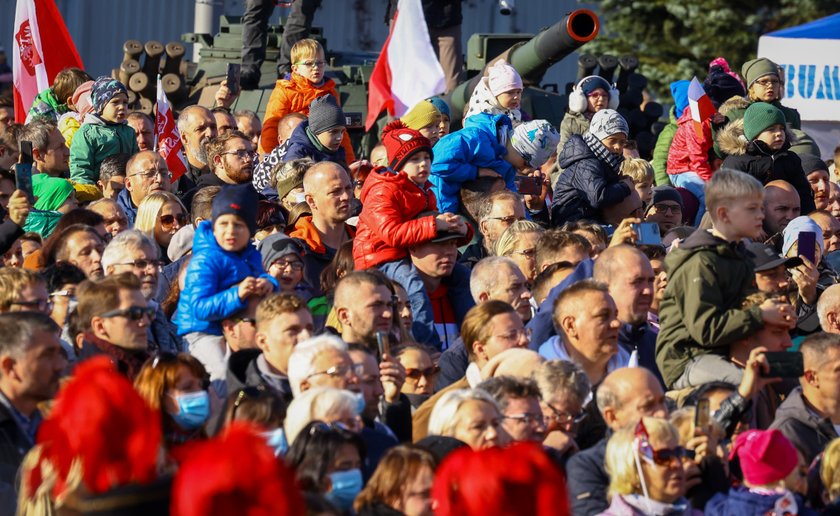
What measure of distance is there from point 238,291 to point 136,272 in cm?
56

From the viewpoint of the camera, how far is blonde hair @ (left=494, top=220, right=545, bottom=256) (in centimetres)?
1009

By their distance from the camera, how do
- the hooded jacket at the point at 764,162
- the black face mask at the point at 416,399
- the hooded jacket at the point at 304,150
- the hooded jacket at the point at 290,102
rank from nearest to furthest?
the black face mask at the point at 416,399
the hooded jacket at the point at 304,150
the hooded jacket at the point at 764,162
the hooded jacket at the point at 290,102

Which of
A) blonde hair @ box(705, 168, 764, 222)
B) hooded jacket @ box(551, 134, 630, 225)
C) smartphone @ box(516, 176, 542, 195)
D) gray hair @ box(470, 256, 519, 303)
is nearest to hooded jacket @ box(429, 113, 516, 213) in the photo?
smartphone @ box(516, 176, 542, 195)

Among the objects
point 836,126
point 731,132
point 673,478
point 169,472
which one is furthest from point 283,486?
point 836,126

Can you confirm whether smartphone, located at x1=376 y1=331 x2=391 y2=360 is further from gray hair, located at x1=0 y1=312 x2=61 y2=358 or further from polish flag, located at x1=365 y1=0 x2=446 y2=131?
polish flag, located at x1=365 y1=0 x2=446 y2=131

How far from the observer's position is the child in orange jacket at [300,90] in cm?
1312

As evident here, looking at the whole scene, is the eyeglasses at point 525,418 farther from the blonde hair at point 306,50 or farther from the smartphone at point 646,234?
the blonde hair at point 306,50

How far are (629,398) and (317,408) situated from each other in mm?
1453

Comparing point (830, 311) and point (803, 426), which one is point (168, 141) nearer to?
point (830, 311)

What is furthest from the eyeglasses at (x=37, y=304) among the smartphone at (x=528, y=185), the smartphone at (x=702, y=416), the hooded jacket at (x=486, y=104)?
the hooded jacket at (x=486, y=104)

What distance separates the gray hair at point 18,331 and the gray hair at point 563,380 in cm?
210

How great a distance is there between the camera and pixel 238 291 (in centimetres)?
841

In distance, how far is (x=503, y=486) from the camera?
5.08m

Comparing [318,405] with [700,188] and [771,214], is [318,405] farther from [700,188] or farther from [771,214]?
[700,188]
